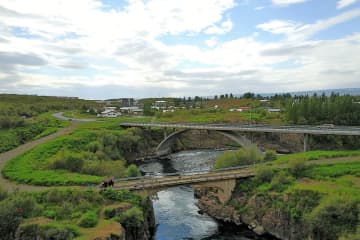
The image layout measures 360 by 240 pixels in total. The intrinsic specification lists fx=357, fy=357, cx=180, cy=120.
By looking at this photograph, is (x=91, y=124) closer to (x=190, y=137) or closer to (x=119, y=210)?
(x=190, y=137)

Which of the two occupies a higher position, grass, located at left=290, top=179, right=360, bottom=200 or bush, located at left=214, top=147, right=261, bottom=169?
bush, located at left=214, top=147, right=261, bottom=169

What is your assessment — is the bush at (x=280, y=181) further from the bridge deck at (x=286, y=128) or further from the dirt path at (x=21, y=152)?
the bridge deck at (x=286, y=128)

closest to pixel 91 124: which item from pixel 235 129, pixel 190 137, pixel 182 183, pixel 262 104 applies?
pixel 190 137

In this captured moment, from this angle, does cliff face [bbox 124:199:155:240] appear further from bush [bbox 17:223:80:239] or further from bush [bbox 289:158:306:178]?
bush [bbox 289:158:306:178]

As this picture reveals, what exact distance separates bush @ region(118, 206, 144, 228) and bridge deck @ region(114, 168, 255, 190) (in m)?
5.51

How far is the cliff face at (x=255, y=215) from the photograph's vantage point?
34.2 m

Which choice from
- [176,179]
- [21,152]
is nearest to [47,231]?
[176,179]

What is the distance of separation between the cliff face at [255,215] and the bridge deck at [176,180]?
5.91 ft

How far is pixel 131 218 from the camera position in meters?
30.1

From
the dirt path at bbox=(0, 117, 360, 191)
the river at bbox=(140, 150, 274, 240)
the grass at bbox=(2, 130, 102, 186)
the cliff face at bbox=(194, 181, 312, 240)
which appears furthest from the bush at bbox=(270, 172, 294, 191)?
the grass at bbox=(2, 130, 102, 186)

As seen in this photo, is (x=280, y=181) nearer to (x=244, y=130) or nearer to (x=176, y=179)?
(x=176, y=179)

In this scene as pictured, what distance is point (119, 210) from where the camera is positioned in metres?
30.9

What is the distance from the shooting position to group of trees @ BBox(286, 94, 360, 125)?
3376 inches

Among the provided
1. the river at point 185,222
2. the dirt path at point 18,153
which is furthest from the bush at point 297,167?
the dirt path at point 18,153
